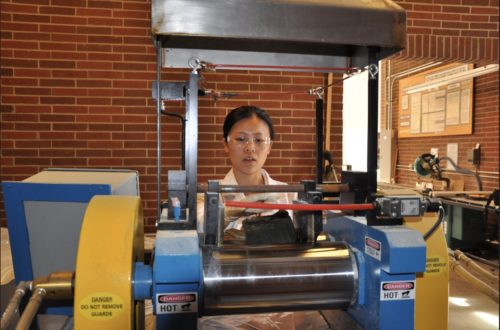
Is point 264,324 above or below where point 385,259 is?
below

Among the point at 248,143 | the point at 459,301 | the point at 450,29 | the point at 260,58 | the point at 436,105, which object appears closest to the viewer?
the point at 260,58

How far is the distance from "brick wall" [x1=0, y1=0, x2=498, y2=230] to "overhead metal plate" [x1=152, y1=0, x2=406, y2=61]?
2001 mm

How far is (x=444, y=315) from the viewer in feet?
4.55

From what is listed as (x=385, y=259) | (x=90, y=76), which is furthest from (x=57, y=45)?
(x=385, y=259)

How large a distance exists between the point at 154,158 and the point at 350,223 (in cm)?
231

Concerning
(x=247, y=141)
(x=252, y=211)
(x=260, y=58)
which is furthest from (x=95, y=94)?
(x=252, y=211)

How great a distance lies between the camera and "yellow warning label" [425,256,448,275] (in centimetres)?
137

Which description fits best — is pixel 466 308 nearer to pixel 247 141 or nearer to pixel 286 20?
pixel 247 141

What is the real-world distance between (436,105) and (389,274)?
575cm

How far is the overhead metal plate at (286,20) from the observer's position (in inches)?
41.1

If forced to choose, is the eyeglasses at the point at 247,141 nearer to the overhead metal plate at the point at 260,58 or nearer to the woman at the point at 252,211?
the woman at the point at 252,211

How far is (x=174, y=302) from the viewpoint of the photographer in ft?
3.24

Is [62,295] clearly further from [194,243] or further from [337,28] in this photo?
[337,28]

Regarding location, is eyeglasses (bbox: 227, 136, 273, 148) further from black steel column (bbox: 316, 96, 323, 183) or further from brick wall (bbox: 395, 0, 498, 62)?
brick wall (bbox: 395, 0, 498, 62)
